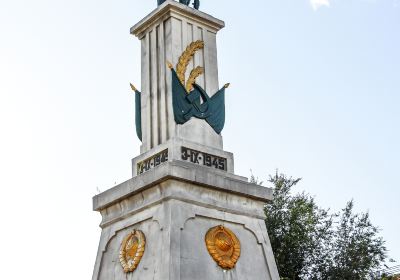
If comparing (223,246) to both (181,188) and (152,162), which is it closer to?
(181,188)

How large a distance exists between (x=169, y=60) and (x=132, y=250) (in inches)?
152

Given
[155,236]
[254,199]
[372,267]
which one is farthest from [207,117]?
[372,267]

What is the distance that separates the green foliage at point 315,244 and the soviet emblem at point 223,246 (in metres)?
12.9

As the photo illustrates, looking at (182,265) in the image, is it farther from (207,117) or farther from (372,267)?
(372,267)

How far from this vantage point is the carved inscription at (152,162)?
13828 millimetres

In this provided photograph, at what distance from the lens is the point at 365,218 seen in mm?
27906

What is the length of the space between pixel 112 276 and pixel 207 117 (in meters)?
3.65

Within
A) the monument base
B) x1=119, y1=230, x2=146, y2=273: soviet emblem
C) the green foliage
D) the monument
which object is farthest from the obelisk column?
the green foliage

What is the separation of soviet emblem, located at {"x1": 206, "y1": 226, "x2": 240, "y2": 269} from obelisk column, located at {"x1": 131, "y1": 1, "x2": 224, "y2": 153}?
191 cm

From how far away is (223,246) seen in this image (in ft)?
43.3

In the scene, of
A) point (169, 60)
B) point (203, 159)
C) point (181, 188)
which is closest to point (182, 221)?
point (181, 188)

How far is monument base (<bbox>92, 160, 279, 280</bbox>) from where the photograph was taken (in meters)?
12.6

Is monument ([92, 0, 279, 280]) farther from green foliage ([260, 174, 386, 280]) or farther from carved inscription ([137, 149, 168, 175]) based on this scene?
green foliage ([260, 174, 386, 280])

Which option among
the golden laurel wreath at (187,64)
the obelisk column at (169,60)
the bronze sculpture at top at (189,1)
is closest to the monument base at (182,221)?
the obelisk column at (169,60)
